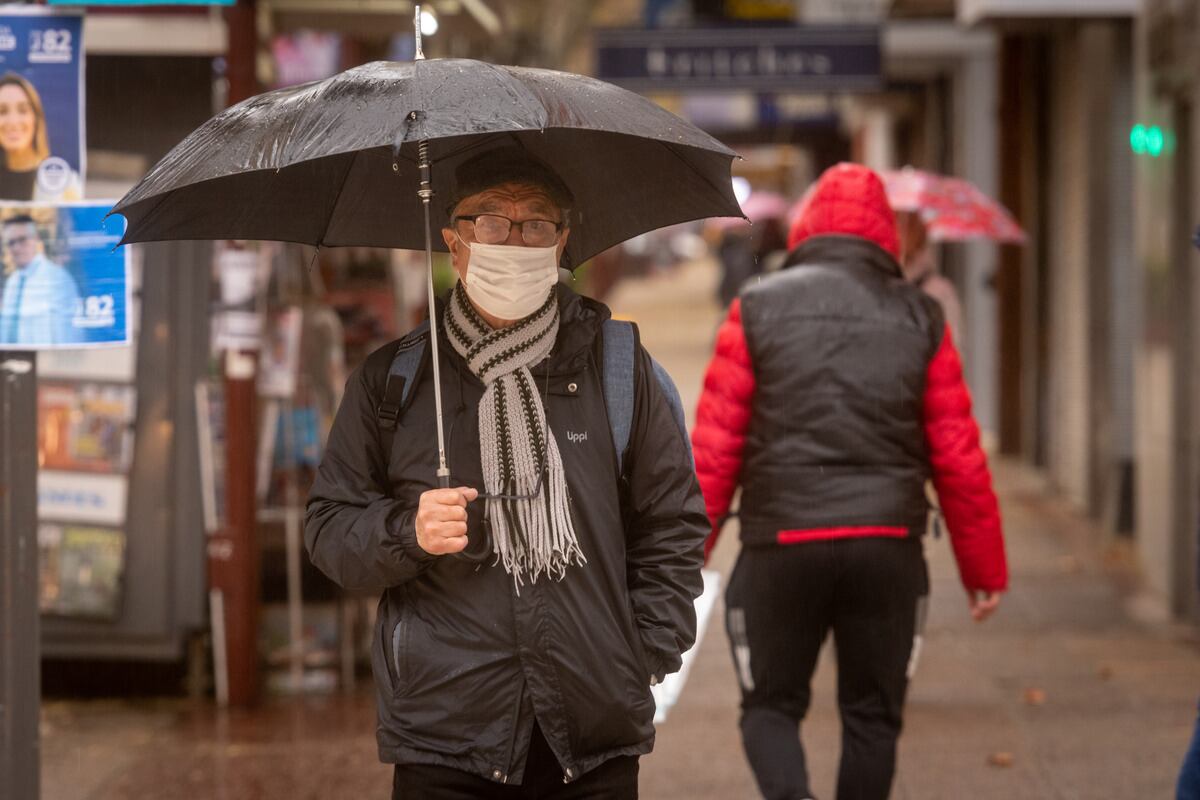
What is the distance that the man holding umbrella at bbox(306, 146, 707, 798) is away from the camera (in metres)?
3.13

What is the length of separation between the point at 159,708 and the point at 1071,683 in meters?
3.80

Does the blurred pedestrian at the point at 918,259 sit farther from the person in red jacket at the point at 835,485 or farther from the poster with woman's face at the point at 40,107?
the poster with woman's face at the point at 40,107

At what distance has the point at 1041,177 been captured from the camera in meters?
14.4

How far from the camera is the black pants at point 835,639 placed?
4.66m

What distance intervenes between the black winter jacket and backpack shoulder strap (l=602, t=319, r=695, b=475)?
0.06 ft

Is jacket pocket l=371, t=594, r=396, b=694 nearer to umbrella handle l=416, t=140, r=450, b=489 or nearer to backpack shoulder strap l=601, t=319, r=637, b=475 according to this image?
umbrella handle l=416, t=140, r=450, b=489

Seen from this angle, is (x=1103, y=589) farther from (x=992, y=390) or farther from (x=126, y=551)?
(x=992, y=390)

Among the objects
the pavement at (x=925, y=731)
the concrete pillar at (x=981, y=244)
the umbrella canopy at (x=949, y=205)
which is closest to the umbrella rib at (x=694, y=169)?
the pavement at (x=925, y=731)

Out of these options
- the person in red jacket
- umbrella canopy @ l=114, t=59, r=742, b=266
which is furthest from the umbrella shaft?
the person in red jacket

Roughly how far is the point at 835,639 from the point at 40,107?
2519 millimetres

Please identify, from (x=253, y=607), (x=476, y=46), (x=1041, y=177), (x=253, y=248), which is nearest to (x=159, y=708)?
(x=253, y=607)

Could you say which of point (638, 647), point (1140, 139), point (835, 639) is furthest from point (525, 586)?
point (1140, 139)

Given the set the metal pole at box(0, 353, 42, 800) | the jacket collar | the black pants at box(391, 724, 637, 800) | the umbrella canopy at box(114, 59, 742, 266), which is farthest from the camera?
the jacket collar

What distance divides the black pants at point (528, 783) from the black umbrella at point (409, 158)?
52 cm
